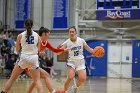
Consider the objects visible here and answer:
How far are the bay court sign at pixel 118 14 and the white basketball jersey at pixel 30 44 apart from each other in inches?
702

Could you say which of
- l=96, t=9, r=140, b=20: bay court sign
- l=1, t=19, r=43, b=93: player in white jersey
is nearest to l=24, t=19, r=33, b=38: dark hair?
l=1, t=19, r=43, b=93: player in white jersey

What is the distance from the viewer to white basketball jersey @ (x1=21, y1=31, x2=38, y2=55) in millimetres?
8562

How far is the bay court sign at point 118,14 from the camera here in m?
25.6

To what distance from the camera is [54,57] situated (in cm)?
2798

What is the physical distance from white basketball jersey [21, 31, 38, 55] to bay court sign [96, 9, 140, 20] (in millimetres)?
17841

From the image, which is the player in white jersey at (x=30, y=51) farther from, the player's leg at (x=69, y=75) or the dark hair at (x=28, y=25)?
the player's leg at (x=69, y=75)

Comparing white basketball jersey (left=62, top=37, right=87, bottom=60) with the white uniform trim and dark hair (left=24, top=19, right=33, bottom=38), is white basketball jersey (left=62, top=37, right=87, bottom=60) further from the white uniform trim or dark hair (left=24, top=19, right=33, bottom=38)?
dark hair (left=24, top=19, right=33, bottom=38)

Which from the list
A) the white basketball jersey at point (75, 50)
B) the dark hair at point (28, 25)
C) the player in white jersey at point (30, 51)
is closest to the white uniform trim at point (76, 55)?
the white basketball jersey at point (75, 50)

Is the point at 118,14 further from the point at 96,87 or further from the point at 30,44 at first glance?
the point at 30,44

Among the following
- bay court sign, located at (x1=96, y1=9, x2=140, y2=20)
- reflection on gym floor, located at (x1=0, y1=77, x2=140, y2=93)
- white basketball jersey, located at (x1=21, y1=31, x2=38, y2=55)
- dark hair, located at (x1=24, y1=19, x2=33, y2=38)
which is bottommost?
reflection on gym floor, located at (x1=0, y1=77, x2=140, y2=93)

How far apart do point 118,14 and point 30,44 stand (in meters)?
18.1

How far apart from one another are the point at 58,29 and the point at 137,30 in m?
6.11

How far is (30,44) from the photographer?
8578 mm

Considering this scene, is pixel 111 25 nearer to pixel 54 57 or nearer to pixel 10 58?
pixel 54 57
